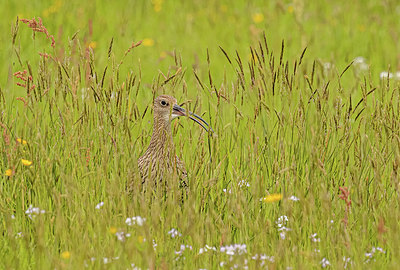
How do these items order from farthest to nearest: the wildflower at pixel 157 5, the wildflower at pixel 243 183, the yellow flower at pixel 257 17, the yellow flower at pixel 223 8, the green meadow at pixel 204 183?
the yellow flower at pixel 223 8
the wildflower at pixel 157 5
the yellow flower at pixel 257 17
the wildflower at pixel 243 183
the green meadow at pixel 204 183

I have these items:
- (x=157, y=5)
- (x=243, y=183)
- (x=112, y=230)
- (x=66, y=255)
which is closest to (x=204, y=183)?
(x=243, y=183)

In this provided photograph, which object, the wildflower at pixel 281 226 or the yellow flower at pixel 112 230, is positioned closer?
the yellow flower at pixel 112 230

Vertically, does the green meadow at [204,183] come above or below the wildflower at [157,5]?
below

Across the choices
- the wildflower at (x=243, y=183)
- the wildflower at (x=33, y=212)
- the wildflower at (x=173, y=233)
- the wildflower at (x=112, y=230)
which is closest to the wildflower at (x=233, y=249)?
the wildflower at (x=173, y=233)

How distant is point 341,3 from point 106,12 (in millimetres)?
2929

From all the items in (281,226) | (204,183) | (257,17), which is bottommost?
(281,226)

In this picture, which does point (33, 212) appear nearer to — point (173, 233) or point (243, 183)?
point (173, 233)

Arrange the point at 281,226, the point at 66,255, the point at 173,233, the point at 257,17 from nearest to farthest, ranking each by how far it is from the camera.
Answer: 1. the point at 66,255
2. the point at 173,233
3. the point at 281,226
4. the point at 257,17

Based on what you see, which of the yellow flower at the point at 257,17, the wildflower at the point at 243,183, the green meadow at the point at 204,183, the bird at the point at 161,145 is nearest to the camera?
the green meadow at the point at 204,183

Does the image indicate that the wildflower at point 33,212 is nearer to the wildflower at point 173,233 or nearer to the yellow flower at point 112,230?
the yellow flower at point 112,230

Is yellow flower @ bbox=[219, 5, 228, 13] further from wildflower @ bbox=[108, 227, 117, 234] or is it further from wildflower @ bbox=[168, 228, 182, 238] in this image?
wildflower @ bbox=[108, 227, 117, 234]

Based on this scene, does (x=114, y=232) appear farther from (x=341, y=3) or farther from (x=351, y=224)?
(x=341, y=3)

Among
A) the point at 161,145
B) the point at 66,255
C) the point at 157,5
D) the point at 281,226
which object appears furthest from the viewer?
the point at 157,5

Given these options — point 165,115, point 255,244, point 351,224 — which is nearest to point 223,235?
point 255,244
